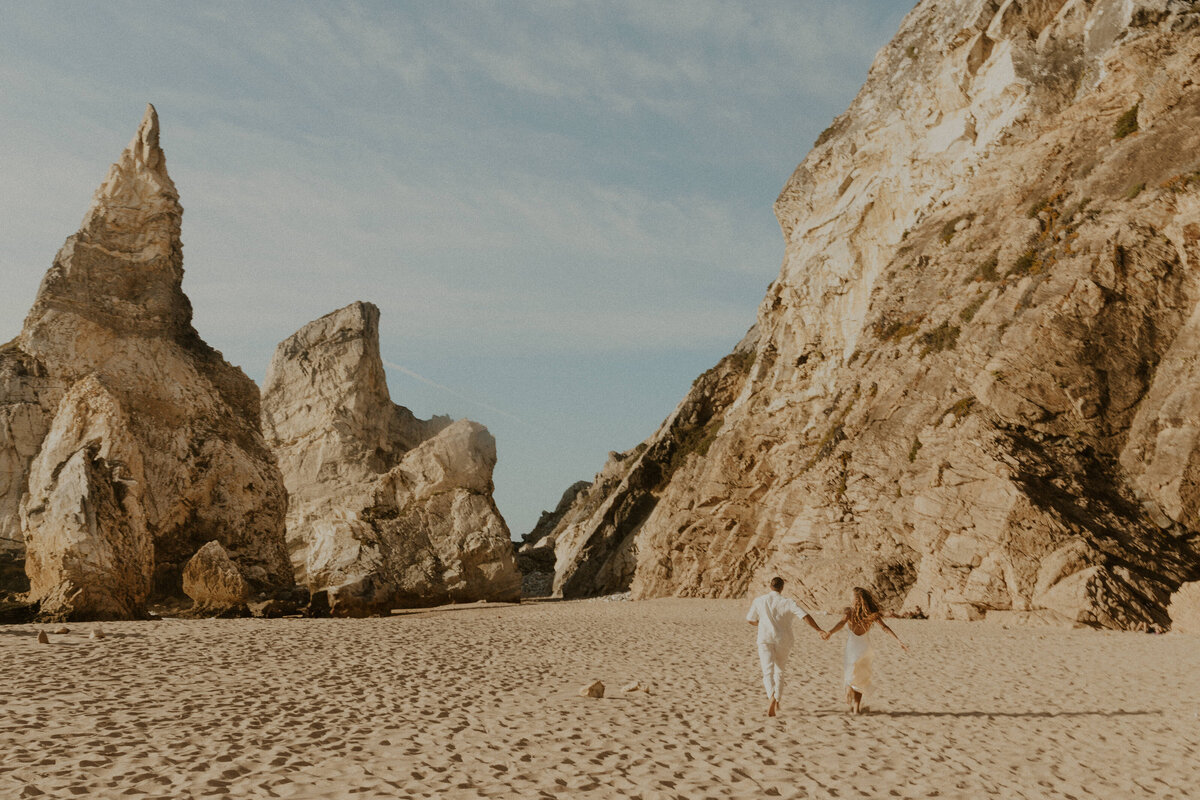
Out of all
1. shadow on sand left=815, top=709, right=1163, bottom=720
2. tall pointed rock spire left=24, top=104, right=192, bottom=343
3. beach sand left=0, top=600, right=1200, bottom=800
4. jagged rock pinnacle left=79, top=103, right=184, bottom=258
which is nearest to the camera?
beach sand left=0, top=600, right=1200, bottom=800

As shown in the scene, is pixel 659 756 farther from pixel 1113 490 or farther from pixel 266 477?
pixel 266 477

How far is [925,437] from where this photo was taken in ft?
85.0

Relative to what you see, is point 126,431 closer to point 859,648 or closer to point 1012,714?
point 859,648

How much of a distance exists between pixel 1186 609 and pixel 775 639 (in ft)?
42.2

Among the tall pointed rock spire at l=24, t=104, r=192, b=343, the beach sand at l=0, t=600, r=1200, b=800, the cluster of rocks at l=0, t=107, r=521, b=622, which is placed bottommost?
the beach sand at l=0, t=600, r=1200, b=800

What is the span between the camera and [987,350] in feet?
85.4

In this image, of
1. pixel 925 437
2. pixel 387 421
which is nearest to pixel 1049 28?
pixel 925 437

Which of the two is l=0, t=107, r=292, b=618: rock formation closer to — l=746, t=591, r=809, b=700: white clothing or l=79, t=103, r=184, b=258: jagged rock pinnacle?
l=79, t=103, r=184, b=258: jagged rock pinnacle

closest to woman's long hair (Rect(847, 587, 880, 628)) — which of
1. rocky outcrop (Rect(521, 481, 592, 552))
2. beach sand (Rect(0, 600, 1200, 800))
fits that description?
beach sand (Rect(0, 600, 1200, 800))

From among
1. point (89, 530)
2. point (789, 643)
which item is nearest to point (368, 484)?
point (89, 530)

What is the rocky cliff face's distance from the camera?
21844 millimetres

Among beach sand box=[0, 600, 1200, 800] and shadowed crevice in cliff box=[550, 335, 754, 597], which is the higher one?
shadowed crevice in cliff box=[550, 335, 754, 597]

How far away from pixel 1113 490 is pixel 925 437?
526cm

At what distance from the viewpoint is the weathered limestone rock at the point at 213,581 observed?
1121 inches
